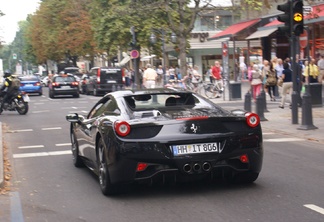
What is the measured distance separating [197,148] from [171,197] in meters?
0.73

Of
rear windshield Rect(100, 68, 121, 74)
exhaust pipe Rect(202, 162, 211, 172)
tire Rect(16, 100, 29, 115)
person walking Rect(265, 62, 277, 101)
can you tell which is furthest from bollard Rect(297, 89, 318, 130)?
rear windshield Rect(100, 68, 121, 74)

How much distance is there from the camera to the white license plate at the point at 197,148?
7004 mm

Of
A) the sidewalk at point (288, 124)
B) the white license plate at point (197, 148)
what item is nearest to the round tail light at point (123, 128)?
the white license plate at point (197, 148)

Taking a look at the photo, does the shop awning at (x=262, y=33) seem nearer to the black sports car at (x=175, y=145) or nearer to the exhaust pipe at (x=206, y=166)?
the black sports car at (x=175, y=145)

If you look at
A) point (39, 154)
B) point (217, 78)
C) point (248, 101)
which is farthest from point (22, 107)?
point (39, 154)

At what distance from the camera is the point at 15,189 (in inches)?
324

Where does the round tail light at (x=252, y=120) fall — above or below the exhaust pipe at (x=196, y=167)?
above

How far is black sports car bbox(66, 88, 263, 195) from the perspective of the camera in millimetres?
6984

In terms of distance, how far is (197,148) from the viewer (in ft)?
23.2

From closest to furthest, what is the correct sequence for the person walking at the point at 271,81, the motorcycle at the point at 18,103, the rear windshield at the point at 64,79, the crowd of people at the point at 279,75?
1. the crowd of people at the point at 279,75
2. the motorcycle at the point at 18,103
3. the person walking at the point at 271,81
4. the rear windshield at the point at 64,79

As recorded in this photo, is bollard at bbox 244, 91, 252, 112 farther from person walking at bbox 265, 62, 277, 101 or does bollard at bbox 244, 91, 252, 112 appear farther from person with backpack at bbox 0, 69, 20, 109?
person with backpack at bbox 0, 69, 20, 109

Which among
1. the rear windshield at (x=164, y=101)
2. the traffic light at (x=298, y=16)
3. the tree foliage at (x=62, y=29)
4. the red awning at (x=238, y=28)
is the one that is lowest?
the rear windshield at (x=164, y=101)

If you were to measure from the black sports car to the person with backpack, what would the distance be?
16680 millimetres

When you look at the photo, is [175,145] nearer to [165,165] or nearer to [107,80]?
[165,165]
